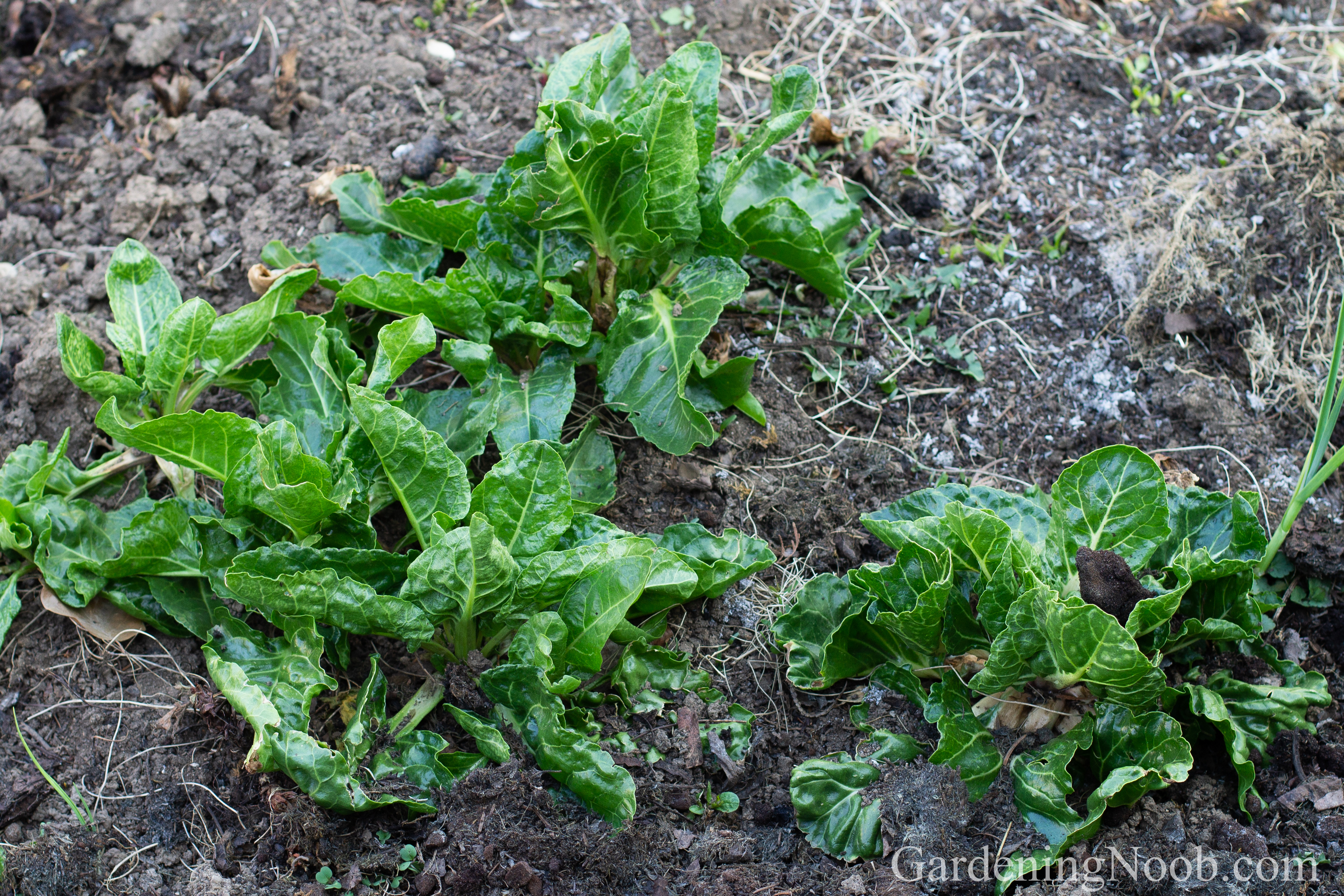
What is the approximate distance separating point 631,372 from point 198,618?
51.1 inches

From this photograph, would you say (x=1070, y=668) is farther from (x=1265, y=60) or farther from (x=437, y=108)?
(x=1265, y=60)

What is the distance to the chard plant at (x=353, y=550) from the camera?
7.43 feet

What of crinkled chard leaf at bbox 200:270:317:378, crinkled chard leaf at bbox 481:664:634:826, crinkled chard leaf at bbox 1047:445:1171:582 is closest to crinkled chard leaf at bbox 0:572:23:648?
crinkled chard leaf at bbox 200:270:317:378

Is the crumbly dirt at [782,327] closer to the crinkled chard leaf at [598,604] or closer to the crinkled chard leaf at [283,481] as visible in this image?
the crinkled chard leaf at [598,604]

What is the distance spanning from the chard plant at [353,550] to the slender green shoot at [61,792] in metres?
0.31

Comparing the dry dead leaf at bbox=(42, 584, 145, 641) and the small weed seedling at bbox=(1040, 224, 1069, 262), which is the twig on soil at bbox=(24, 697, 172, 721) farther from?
the small weed seedling at bbox=(1040, 224, 1069, 262)

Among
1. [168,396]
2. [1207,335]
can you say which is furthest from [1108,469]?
[168,396]

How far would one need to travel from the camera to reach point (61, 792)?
233cm

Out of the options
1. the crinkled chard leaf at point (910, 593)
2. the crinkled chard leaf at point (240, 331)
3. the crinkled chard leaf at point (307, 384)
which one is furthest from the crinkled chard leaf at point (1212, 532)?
the crinkled chard leaf at point (240, 331)

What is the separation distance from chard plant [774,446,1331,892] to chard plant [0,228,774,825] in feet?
0.95

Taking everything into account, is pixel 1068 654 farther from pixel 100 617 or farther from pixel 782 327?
pixel 100 617

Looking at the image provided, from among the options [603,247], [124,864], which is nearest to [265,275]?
[603,247]

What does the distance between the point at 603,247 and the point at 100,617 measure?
1.68 m

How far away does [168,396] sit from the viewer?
2729 mm
